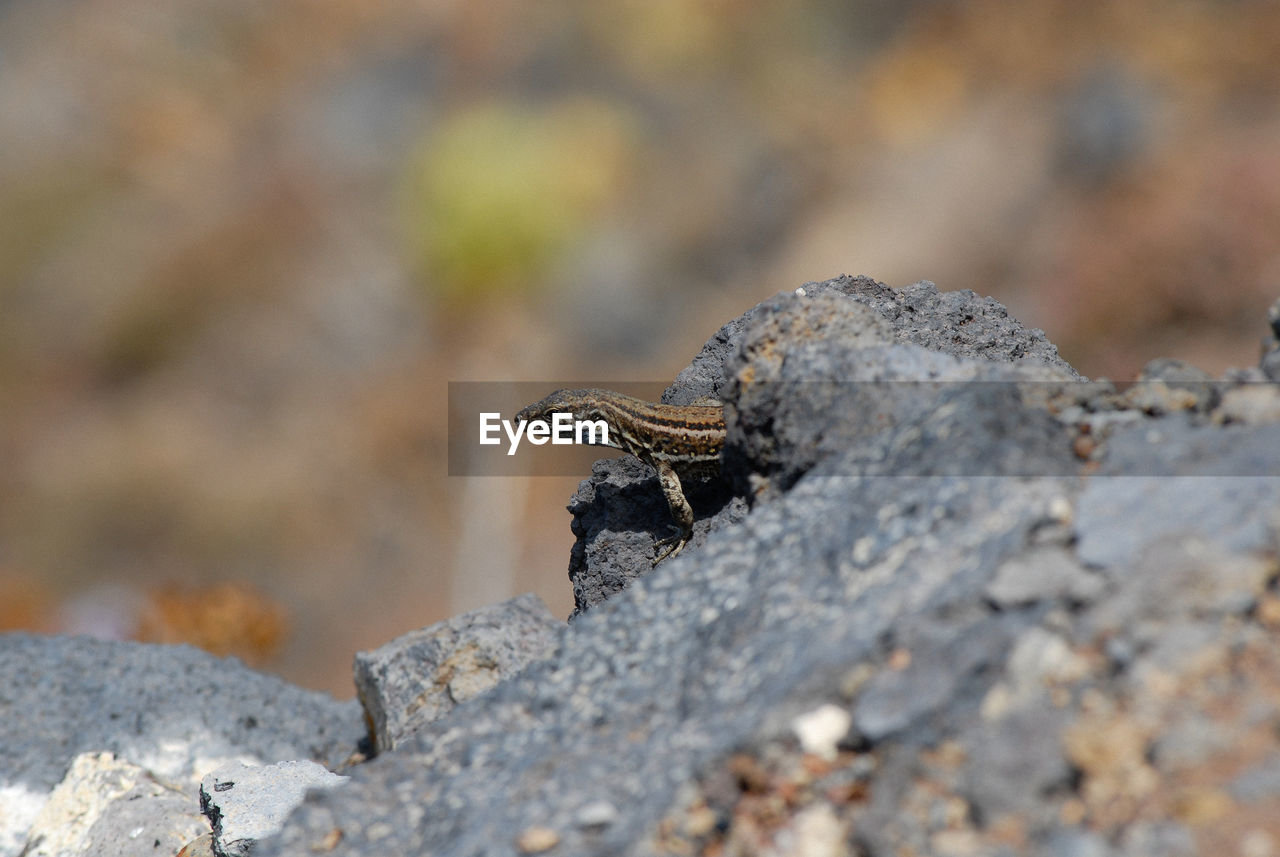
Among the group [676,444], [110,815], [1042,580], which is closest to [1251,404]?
[1042,580]

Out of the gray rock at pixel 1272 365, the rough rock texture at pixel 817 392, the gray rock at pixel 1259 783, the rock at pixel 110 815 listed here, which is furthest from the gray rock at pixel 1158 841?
the rock at pixel 110 815

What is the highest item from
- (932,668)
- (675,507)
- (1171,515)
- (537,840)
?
(675,507)

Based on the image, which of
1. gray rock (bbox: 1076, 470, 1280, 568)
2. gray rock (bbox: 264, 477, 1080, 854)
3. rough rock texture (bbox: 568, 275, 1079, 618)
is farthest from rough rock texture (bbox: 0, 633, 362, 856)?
gray rock (bbox: 1076, 470, 1280, 568)

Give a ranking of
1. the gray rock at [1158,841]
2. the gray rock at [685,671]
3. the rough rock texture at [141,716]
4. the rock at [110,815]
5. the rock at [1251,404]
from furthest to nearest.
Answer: the rough rock texture at [141,716], the rock at [110,815], the rock at [1251,404], the gray rock at [685,671], the gray rock at [1158,841]

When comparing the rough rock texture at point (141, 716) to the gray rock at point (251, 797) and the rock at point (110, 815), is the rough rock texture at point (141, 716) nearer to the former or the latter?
the rock at point (110, 815)

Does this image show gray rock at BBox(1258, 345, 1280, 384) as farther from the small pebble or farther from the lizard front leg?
the lizard front leg

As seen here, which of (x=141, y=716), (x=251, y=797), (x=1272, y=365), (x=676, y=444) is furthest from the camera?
(x=141, y=716)

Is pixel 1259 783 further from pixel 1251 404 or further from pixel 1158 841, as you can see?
pixel 1251 404
